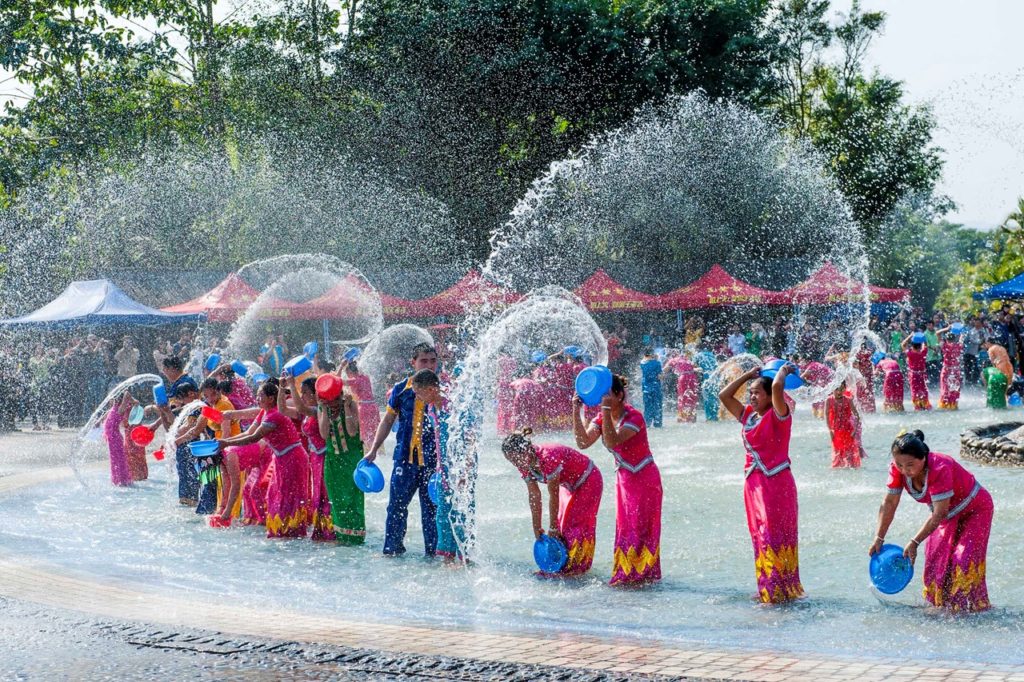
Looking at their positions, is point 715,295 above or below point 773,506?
above

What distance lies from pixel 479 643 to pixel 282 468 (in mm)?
4596

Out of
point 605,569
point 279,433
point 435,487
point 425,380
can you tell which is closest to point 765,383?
point 605,569

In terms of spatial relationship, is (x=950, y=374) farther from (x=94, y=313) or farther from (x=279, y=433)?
(x=94, y=313)

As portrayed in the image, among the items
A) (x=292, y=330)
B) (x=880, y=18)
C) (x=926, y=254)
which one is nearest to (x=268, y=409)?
(x=292, y=330)

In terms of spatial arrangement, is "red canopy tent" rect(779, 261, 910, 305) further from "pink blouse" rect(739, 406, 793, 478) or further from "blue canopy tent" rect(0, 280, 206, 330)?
"pink blouse" rect(739, 406, 793, 478)

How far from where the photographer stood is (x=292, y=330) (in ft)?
104

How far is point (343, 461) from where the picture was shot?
10.6 meters

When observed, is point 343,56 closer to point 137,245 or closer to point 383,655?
point 137,245

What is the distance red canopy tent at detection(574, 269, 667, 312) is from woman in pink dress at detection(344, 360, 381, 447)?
38.3ft

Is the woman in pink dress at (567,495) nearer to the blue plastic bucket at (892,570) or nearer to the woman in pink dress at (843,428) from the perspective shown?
the blue plastic bucket at (892,570)

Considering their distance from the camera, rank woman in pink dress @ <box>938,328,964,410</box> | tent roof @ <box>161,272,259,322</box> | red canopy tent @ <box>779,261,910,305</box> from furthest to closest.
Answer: red canopy tent @ <box>779,261,910,305</box>
tent roof @ <box>161,272,259,322</box>
woman in pink dress @ <box>938,328,964,410</box>

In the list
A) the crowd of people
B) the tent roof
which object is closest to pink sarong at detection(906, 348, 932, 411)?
the crowd of people

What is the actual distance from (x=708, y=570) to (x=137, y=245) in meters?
29.2

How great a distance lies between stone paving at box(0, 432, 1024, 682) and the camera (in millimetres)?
6012
